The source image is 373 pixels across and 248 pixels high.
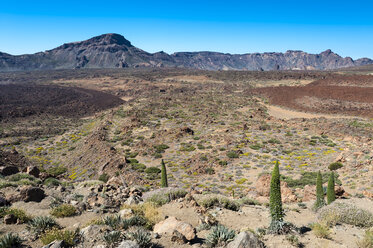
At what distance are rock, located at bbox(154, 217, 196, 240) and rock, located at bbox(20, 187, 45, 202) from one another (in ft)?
26.4

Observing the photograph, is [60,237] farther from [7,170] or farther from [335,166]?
[335,166]

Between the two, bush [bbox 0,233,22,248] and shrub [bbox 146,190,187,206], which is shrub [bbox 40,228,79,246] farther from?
shrub [bbox 146,190,187,206]

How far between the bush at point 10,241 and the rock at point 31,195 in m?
5.51

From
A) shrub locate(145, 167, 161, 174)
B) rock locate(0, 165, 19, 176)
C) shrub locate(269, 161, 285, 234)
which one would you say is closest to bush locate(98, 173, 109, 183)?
shrub locate(145, 167, 161, 174)

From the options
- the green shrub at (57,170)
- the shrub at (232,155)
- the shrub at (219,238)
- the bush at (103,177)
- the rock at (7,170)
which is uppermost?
the shrub at (219,238)

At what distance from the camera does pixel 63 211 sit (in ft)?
34.9

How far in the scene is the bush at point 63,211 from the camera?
10551 mm

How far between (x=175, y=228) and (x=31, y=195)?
915 cm

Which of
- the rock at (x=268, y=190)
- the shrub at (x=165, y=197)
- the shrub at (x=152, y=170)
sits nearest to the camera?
the shrub at (x=165, y=197)

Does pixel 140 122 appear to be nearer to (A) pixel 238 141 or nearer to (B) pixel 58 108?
(A) pixel 238 141

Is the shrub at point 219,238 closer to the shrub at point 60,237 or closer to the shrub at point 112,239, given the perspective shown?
the shrub at point 112,239

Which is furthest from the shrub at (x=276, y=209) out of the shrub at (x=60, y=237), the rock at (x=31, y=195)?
the rock at (x=31, y=195)

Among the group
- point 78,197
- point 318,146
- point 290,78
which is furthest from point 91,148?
point 290,78

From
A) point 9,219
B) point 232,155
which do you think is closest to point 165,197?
point 9,219
